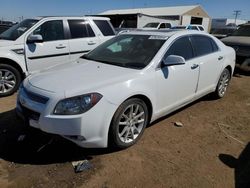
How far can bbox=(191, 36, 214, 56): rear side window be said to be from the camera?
4.61 meters

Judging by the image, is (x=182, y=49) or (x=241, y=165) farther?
(x=182, y=49)

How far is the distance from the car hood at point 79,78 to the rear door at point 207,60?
1.68 meters

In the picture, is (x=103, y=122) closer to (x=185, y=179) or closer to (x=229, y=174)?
(x=185, y=179)

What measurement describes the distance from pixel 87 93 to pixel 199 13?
4500 centimetres

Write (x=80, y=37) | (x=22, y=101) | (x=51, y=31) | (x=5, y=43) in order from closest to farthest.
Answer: (x=22, y=101) → (x=5, y=43) → (x=51, y=31) → (x=80, y=37)

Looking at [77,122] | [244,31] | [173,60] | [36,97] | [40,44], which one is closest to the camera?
[77,122]

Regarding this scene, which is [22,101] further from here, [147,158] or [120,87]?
[147,158]

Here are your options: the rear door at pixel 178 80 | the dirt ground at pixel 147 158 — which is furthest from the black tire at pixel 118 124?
the rear door at pixel 178 80

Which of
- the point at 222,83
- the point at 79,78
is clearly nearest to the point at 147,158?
the point at 79,78

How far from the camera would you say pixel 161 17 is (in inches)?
1481

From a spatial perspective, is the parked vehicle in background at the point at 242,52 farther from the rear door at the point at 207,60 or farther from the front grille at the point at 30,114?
the front grille at the point at 30,114

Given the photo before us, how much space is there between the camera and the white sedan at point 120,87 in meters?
2.95

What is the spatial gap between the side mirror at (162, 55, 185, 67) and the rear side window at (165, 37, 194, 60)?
0.51 ft

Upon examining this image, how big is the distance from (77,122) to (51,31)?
13.4 ft
